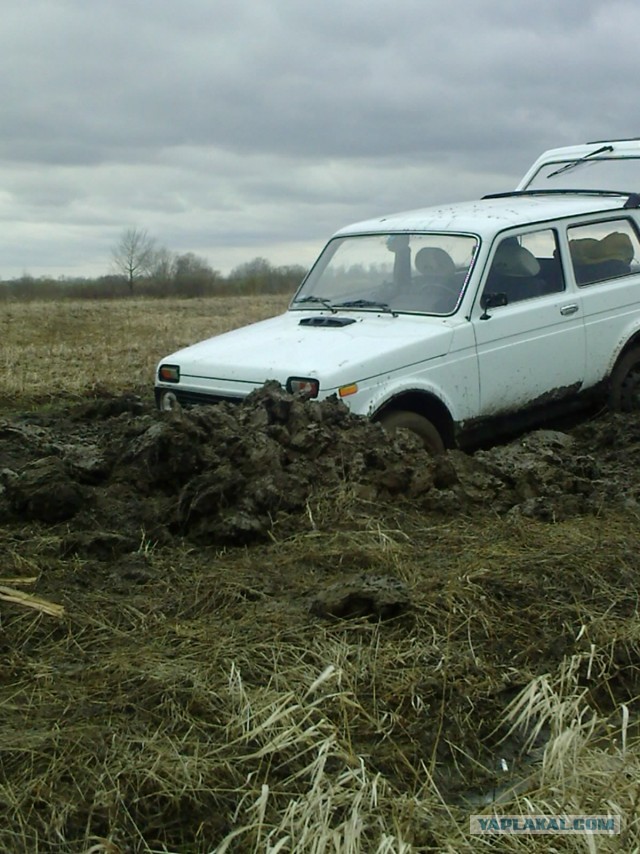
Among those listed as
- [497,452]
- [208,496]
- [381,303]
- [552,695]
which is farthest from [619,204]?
[552,695]

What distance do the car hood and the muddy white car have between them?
0.01m

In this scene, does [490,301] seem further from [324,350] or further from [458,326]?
[324,350]

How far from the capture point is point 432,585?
4461 millimetres

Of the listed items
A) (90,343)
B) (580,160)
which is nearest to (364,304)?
(580,160)

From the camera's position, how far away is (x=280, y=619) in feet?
13.7

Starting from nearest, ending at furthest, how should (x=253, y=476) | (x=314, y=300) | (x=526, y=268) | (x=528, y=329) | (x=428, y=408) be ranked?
(x=253, y=476) < (x=428, y=408) < (x=528, y=329) < (x=526, y=268) < (x=314, y=300)

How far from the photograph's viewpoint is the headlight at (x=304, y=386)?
639 centimetres

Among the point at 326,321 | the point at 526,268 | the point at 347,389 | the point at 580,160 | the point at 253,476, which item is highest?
the point at 580,160

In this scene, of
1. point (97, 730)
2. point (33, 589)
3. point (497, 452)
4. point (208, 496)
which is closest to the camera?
point (97, 730)

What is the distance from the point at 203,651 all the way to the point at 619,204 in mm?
6227

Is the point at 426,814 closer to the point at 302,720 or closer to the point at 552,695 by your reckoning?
the point at 302,720

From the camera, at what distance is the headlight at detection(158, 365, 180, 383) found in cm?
720

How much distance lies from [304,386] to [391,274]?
1756 mm

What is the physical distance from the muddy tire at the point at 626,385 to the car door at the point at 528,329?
17.9 inches
